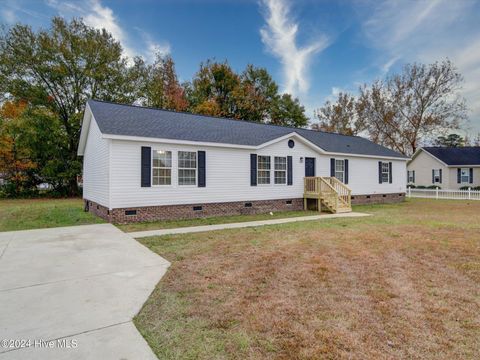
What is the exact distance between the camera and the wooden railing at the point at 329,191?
13.4 metres

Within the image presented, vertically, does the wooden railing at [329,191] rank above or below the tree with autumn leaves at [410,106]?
below

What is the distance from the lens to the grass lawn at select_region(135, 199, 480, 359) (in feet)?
8.46

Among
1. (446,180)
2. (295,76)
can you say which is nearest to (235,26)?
(295,76)

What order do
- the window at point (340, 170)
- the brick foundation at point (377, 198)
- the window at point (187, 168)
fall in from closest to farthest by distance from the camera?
the window at point (187, 168), the window at point (340, 170), the brick foundation at point (377, 198)

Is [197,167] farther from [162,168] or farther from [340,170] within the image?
[340,170]

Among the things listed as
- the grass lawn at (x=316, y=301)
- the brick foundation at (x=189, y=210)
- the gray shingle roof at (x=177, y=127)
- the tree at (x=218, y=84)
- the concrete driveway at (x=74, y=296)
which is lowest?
the grass lawn at (x=316, y=301)

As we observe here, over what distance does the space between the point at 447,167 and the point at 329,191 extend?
815 inches

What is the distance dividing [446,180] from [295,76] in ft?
63.1

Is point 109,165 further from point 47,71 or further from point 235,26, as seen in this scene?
point 47,71

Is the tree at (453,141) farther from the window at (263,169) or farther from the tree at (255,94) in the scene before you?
the window at (263,169)

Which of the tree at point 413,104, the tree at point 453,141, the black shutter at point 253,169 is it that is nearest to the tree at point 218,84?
the tree at point 413,104

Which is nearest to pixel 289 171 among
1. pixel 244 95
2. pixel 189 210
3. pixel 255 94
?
pixel 189 210

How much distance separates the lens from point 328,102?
3647 cm

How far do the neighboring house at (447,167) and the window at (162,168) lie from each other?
28.3 m
